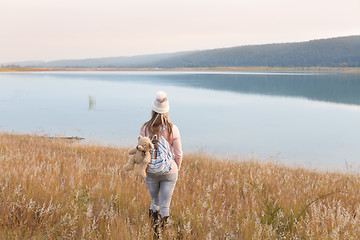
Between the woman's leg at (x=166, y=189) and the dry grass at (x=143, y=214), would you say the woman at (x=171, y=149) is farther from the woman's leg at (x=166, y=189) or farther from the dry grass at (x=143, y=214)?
the dry grass at (x=143, y=214)

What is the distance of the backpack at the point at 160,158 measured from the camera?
136 inches

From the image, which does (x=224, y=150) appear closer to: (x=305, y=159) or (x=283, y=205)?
(x=305, y=159)

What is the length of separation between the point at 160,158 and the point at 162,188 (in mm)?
459

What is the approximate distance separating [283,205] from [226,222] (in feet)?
3.81

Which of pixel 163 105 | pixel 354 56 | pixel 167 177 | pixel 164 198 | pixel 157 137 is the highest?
pixel 354 56

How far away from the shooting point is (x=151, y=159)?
3.47 m

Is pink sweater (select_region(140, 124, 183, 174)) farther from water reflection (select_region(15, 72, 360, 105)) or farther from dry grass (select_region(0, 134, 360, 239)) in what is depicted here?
water reflection (select_region(15, 72, 360, 105))

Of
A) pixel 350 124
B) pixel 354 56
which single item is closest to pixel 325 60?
pixel 354 56

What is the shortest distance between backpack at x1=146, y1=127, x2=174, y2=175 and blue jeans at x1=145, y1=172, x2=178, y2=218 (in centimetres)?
16

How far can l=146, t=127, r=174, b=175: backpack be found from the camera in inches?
136

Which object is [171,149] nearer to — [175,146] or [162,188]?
[175,146]

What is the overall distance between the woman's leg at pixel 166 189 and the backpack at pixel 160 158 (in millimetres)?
139

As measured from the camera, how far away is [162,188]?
12.0ft

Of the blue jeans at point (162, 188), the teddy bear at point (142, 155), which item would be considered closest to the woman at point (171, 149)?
the blue jeans at point (162, 188)
